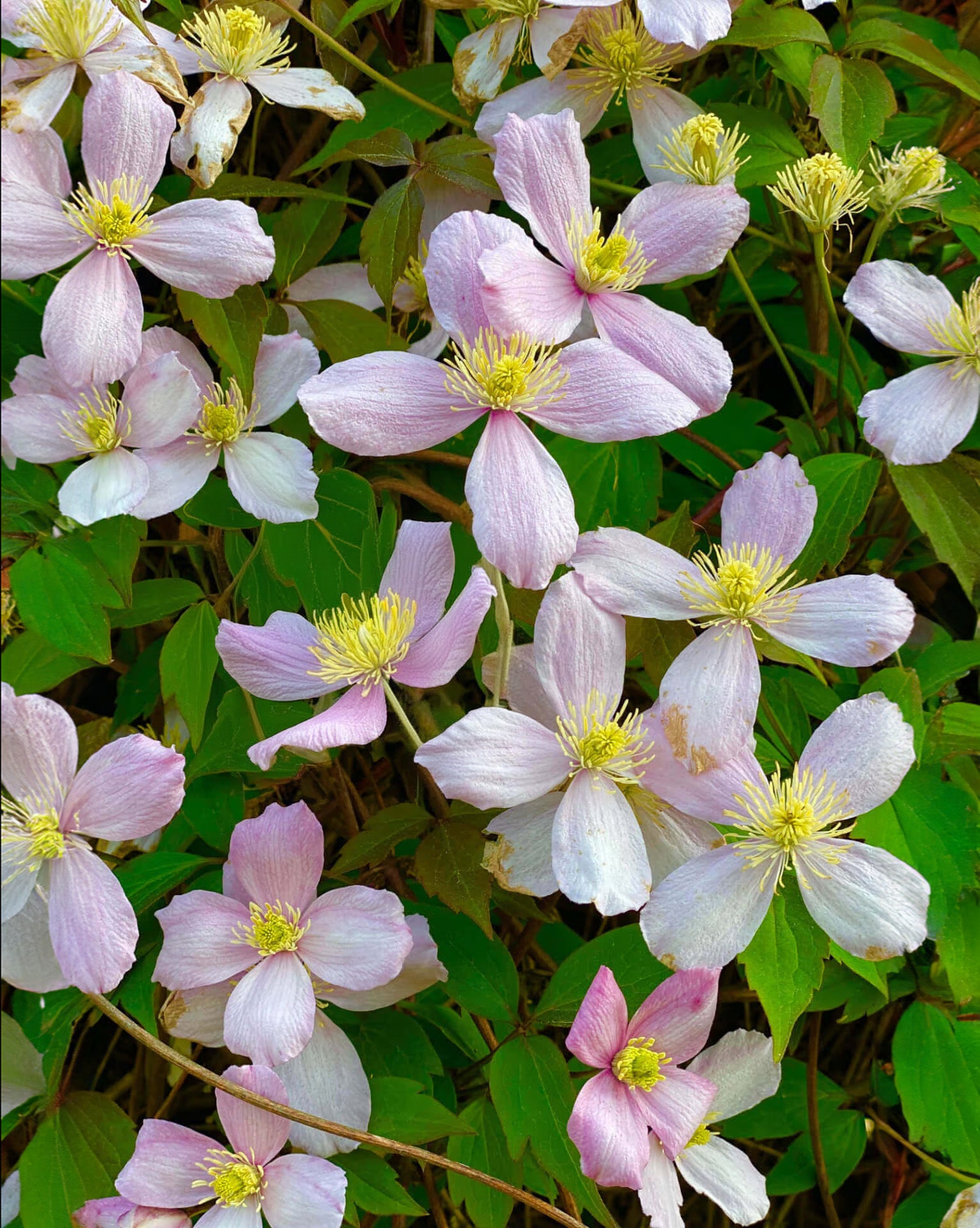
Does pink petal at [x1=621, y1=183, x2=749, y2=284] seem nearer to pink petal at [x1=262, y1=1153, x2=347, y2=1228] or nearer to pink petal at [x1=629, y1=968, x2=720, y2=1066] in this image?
pink petal at [x1=629, y1=968, x2=720, y2=1066]

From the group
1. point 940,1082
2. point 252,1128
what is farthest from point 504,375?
point 940,1082

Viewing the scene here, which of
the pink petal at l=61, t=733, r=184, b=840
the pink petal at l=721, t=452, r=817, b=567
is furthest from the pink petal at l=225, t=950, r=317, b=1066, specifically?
the pink petal at l=721, t=452, r=817, b=567

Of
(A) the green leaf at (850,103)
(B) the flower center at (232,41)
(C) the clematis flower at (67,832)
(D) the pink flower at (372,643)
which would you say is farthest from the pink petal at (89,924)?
(A) the green leaf at (850,103)

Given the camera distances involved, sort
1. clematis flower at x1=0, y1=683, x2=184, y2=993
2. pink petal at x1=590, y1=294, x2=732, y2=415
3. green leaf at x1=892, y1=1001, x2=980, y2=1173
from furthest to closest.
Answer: green leaf at x1=892, y1=1001, x2=980, y2=1173 < pink petal at x1=590, y1=294, x2=732, y2=415 < clematis flower at x1=0, y1=683, x2=184, y2=993

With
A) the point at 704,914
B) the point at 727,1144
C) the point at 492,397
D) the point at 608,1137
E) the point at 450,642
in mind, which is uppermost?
the point at 492,397

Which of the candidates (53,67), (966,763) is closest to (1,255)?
(53,67)

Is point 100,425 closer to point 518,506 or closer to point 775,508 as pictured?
point 518,506

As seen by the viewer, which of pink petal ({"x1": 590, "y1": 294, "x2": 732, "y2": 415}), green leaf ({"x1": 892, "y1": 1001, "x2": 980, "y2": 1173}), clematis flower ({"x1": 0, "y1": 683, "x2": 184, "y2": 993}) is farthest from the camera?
green leaf ({"x1": 892, "y1": 1001, "x2": 980, "y2": 1173})
